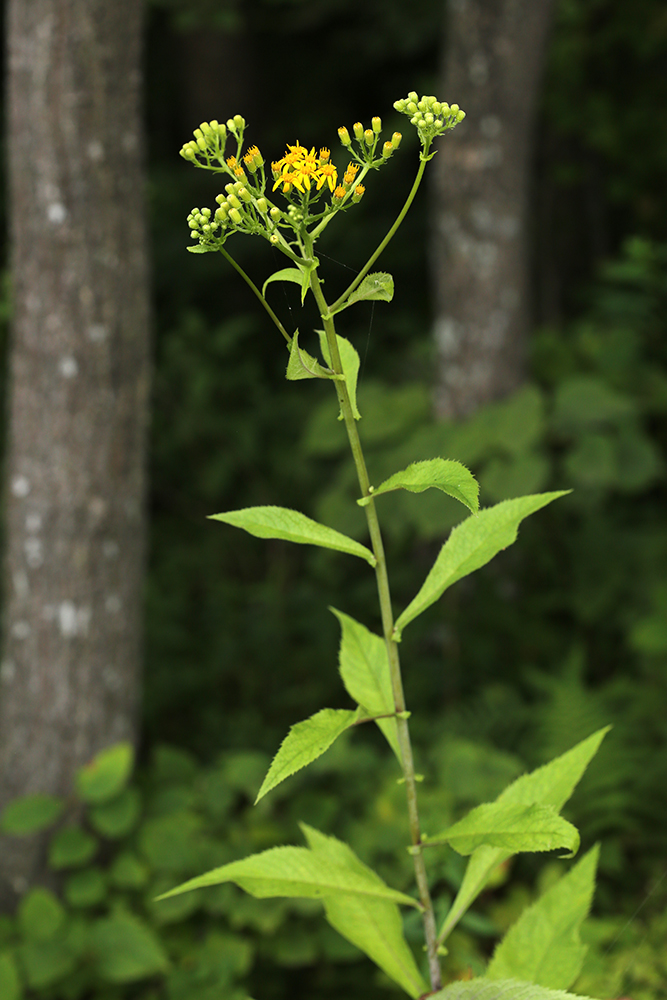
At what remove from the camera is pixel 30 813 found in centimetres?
241

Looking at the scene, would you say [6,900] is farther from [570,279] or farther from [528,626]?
[570,279]

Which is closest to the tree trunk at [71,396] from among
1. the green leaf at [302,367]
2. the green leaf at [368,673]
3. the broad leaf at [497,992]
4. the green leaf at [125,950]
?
the green leaf at [125,950]

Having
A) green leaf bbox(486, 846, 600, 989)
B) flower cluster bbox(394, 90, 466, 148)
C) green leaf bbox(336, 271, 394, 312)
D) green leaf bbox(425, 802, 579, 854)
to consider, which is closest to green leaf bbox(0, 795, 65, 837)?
green leaf bbox(486, 846, 600, 989)

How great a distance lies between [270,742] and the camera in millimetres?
3277

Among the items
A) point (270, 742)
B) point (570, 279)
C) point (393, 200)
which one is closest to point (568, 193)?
point (570, 279)

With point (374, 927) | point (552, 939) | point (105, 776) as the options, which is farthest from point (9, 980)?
point (552, 939)

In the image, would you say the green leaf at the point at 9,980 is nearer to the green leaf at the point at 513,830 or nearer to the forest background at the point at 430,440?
the forest background at the point at 430,440

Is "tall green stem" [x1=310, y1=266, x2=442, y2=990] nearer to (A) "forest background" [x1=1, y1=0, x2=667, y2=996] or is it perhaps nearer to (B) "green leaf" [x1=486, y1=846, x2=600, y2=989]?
(B) "green leaf" [x1=486, y1=846, x2=600, y2=989]

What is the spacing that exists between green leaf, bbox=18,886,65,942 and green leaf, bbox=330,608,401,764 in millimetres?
1581

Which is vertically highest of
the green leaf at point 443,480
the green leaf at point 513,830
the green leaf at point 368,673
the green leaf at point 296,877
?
the green leaf at point 443,480

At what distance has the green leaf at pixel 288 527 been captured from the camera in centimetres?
100

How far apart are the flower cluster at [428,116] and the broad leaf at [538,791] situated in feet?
2.76

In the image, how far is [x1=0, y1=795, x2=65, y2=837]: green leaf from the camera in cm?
237

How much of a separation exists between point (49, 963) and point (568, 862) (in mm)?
1506
